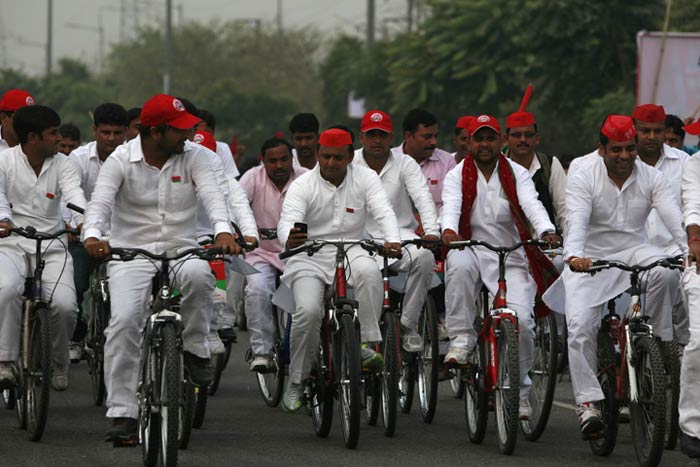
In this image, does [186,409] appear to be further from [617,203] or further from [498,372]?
[617,203]

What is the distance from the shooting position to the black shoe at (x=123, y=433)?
9164mm

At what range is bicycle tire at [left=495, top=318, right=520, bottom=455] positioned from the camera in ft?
32.1

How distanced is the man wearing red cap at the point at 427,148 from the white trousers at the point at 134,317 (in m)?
4.13

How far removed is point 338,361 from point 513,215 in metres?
1.64

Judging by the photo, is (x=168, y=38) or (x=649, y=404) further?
(x=168, y=38)

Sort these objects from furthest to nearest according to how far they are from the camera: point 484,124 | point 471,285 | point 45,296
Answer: point 484,124
point 471,285
point 45,296

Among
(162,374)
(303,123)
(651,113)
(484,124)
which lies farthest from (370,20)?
(162,374)

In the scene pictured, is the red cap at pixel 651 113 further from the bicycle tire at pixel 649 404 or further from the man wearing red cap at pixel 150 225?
the man wearing red cap at pixel 150 225

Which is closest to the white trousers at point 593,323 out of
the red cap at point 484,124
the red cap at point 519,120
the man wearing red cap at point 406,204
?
the red cap at point 484,124

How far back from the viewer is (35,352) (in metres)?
10.4

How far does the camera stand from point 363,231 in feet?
37.1

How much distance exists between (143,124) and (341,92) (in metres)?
47.1

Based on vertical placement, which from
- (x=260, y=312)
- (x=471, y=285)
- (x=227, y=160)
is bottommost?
(x=260, y=312)

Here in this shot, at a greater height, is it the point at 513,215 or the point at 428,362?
the point at 513,215
